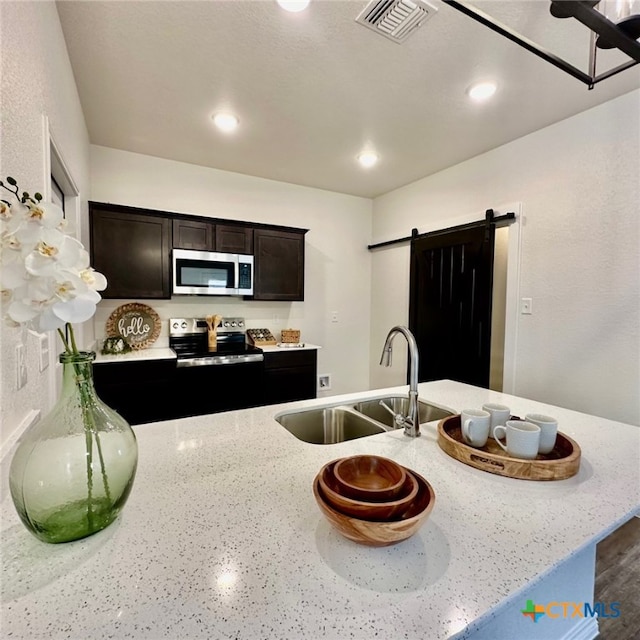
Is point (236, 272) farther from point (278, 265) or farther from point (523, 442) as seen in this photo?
point (523, 442)

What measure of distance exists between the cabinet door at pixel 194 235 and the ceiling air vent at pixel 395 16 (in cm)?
206

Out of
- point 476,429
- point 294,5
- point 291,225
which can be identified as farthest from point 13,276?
point 291,225

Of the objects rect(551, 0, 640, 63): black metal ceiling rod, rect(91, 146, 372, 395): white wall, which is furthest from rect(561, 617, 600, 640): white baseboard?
rect(91, 146, 372, 395): white wall

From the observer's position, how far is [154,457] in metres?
1.04

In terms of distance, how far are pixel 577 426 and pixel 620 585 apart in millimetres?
973

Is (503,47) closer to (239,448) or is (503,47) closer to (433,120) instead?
(433,120)

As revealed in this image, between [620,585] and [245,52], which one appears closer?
[620,585]

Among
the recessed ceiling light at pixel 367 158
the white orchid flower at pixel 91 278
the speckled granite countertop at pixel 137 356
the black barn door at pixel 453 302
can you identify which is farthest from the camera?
the recessed ceiling light at pixel 367 158

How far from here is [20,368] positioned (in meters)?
1.02

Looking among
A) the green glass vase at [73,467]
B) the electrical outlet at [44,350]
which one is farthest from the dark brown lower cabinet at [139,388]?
the green glass vase at [73,467]

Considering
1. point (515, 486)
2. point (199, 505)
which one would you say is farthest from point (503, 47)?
point (199, 505)

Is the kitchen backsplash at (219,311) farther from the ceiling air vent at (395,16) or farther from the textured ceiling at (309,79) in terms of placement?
the ceiling air vent at (395,16)

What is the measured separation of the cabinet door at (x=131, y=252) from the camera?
2.78 metres

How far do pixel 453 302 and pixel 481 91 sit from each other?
175cm
